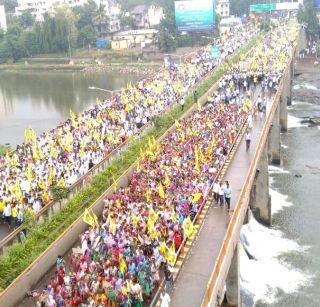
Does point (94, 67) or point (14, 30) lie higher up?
point (14, 30)

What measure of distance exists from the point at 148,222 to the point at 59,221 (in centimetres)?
418

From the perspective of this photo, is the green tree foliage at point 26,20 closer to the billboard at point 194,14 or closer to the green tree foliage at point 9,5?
the green tree foliage at point 9,5

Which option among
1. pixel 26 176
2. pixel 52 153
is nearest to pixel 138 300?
pixel 26 176

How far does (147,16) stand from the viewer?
119 m

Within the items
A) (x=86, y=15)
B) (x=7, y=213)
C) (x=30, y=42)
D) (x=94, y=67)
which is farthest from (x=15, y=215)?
(x=30, y=42)

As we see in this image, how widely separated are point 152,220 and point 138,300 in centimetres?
393

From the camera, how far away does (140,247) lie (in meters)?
17.5

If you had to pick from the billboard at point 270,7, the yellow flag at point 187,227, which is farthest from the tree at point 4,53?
the yellow flag at point 187,227

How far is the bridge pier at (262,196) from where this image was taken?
3275cm

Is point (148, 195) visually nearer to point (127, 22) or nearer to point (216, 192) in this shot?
point (216, 192)

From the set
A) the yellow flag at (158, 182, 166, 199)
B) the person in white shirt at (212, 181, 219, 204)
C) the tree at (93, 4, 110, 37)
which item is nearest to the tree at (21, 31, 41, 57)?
the tree at (93, 4, 110, 37)

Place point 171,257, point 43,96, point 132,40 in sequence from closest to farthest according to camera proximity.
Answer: point 171,257
point 43,96
point 132,40

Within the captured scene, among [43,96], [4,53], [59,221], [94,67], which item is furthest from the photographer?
[4,53]

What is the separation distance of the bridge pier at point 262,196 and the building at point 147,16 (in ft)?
291
